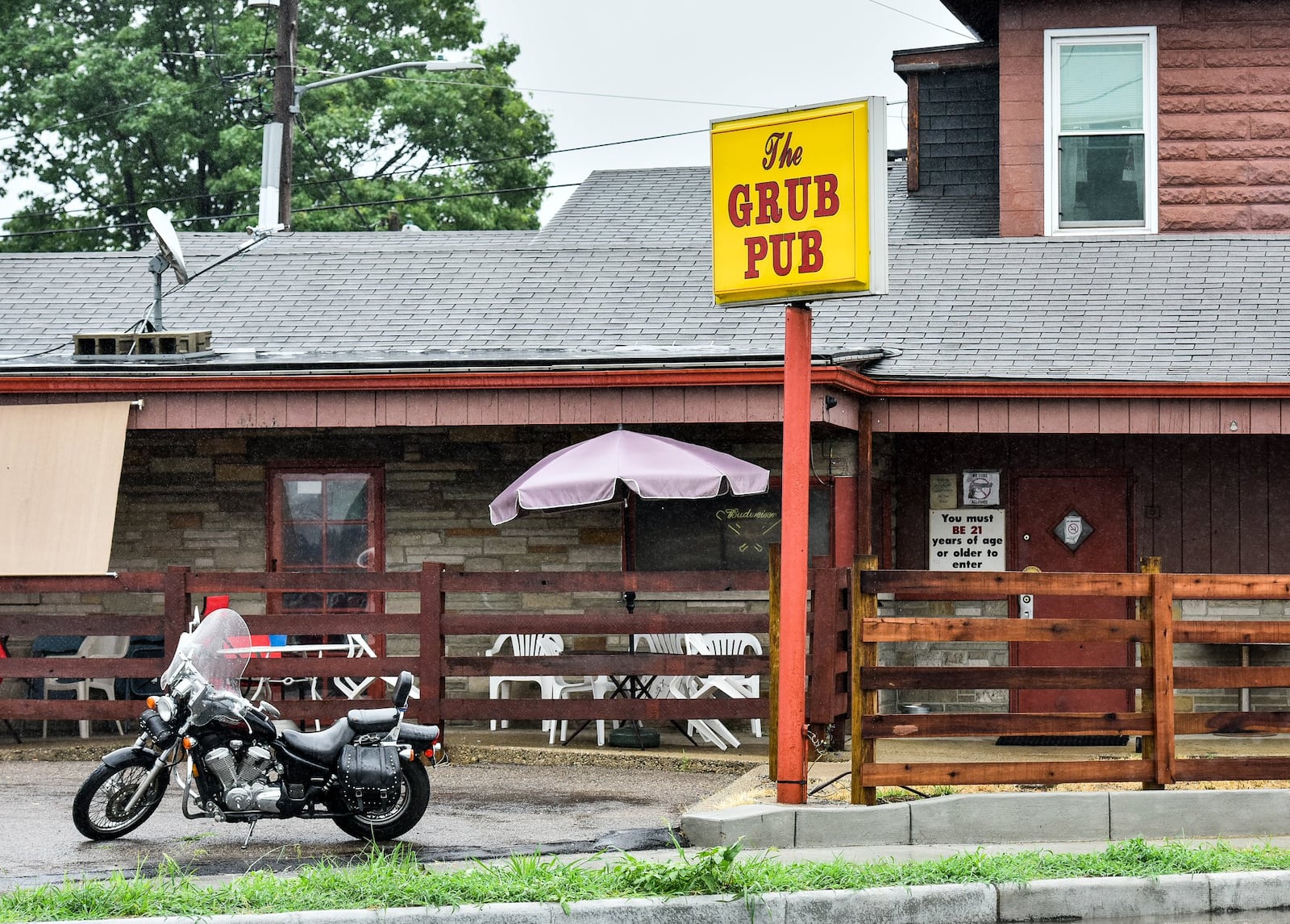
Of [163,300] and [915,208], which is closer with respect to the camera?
[163,300]

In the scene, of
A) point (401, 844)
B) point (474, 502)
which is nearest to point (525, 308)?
point (474, 502)

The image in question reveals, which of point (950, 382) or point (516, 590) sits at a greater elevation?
point (950, 382)

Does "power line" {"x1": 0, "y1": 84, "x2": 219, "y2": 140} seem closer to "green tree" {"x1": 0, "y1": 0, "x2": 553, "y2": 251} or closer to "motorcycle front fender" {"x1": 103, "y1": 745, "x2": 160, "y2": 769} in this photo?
"green tree" {"x1": 0, "y1": 0, "x2": 553, "y2": 251}

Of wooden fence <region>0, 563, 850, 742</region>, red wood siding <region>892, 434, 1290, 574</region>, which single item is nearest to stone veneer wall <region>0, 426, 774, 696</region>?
red wood siding <region>892, 434, 1290, 574</region>

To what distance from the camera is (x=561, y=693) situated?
40.5ft

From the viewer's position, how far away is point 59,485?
1230cm

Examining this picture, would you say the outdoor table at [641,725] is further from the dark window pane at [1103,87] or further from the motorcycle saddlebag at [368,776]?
the dark window pane at [1103,87]

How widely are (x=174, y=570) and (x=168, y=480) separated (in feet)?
7.19

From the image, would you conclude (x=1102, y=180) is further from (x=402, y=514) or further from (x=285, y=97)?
(x=285, y=97)

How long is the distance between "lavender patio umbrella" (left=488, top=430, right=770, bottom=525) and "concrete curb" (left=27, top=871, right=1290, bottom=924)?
15.0 feet

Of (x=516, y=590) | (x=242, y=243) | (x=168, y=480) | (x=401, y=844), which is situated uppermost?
(x=242, y=243)

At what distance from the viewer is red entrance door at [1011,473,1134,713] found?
43.7 ft

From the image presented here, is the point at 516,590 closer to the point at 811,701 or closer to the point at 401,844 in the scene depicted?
the point at 811,701

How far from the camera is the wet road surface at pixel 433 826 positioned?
806 cm
